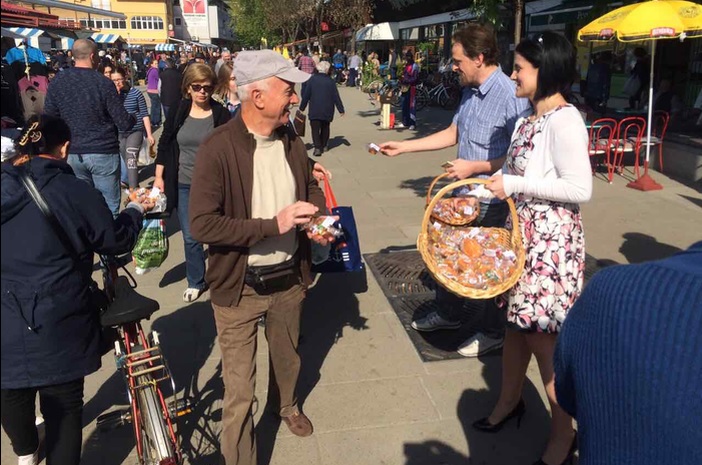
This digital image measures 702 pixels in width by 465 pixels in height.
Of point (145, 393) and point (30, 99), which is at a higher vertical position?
point (30, 99)

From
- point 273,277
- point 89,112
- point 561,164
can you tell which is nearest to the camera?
point 561,164

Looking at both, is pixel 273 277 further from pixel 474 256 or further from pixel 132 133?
pixel 132 133

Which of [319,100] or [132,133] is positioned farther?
[319,100]

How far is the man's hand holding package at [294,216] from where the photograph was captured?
246cm

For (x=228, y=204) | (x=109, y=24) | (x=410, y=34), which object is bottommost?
(x=228, y=204)

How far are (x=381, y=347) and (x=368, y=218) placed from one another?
329cm

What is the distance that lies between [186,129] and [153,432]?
268 cm

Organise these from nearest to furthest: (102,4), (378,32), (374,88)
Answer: (374,88), (378,32), (102,4)

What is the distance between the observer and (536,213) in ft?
9.06

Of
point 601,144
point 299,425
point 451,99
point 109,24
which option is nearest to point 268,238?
point 299,425

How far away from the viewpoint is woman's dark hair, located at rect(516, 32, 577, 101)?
261 centimetres

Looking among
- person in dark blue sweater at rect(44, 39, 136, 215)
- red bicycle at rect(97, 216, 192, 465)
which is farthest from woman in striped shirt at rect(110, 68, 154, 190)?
red bicycle at rect(97, 216, 192, 465)

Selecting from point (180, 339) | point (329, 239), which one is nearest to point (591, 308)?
point (329, 239)

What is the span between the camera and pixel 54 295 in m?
2.29
